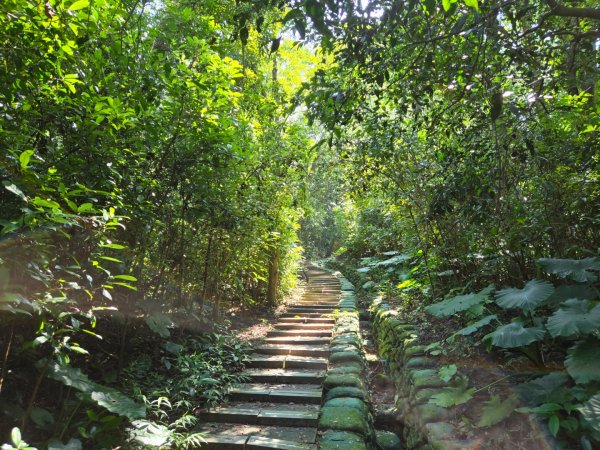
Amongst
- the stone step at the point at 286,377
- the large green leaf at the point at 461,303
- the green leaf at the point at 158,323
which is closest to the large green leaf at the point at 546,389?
the large green leaf at the point at 461,303

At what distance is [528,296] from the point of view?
2.65m

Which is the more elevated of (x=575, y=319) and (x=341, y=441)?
(x=575, y=319)

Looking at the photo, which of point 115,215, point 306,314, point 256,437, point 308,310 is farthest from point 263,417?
point 308,310

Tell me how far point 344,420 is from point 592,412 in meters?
1.85

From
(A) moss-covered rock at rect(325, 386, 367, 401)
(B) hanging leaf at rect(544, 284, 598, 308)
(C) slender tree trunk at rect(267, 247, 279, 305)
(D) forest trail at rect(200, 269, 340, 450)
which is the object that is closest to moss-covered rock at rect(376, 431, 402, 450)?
(A) moss-covered rock at rect(325, 386, 367, 401)

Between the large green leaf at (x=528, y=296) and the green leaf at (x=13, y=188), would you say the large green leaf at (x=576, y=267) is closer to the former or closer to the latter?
the large green leaf at (x=528, y=296)

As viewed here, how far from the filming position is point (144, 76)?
2736mm

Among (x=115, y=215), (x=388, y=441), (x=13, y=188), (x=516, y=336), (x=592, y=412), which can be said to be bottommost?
(x=388, y=441)

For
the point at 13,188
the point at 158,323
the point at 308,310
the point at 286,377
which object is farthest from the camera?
the point at 308,310

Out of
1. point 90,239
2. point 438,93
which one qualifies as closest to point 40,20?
point 90,239

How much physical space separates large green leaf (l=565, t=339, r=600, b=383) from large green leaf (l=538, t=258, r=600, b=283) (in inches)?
22.1

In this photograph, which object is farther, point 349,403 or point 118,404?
point 349,403

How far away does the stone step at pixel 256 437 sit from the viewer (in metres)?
2.87

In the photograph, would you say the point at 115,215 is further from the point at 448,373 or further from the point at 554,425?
the point at 554,425
